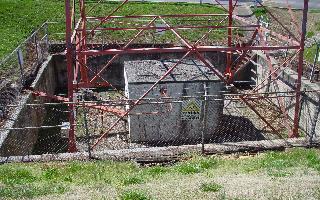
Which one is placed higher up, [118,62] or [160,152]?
[118,62]

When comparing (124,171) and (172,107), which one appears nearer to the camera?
(124,171)

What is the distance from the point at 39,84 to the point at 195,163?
24.3 ft

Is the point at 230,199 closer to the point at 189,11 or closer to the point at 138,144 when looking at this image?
the point at 138,144

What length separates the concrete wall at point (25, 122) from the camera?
11.1 m

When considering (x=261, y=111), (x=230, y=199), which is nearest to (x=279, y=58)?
(x=261, y=111)

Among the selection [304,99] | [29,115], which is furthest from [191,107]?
[29,115]

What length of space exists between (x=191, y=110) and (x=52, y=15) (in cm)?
1238

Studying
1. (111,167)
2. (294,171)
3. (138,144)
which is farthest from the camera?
(138,144)

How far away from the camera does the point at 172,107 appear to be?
13.5 metres

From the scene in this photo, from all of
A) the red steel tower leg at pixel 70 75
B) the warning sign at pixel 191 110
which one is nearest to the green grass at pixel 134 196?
the red steel tower leg at pixel 70 75

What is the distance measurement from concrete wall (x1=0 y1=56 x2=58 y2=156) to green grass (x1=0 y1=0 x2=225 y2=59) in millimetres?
2040

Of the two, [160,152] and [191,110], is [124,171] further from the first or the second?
[191,110]

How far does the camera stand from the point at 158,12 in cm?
2444

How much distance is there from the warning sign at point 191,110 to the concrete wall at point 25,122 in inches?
171
